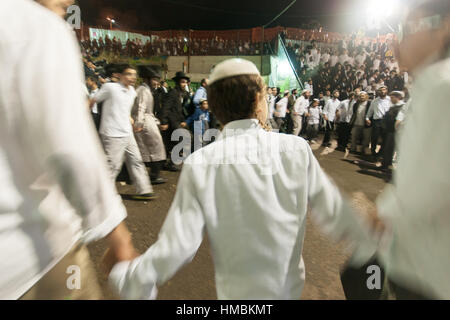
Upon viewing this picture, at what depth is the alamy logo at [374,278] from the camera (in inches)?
45.2

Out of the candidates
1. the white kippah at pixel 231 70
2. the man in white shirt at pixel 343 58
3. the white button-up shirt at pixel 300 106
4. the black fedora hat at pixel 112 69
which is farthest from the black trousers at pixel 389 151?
the man in white shirt at pixel 343 58

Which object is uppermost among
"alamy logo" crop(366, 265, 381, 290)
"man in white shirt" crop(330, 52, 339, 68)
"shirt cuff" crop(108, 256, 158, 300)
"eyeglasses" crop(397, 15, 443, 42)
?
"man in white shirt" crop(330, 52, 339, 68)

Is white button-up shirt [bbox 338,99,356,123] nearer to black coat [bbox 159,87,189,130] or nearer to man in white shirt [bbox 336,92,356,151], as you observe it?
man in white shirt [bbox 336,92,356,151]

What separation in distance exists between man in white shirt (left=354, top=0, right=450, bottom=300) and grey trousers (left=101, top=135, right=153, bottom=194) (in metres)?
3.42

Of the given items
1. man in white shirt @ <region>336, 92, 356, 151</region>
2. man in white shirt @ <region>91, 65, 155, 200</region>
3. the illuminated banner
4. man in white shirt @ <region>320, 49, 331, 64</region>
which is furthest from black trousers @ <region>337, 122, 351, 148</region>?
the illuminated banner

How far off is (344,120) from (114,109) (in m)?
7.25

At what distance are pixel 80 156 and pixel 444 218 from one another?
1.00 metres

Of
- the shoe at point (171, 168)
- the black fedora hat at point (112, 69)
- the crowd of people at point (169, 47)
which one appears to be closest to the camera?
the black fedora hat at point (112, 69)

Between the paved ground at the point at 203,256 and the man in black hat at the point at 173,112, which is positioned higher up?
the man in black hat at the point at 173,112

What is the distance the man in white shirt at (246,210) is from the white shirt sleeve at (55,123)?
0.33 meters

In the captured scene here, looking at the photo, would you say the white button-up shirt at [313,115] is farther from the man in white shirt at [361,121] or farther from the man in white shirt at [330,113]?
the man in white shirt at [361,121]

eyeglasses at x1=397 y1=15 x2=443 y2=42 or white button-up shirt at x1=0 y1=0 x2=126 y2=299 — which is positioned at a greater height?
eyeglasses at x1=397 y1=15 x2=443 y2=42

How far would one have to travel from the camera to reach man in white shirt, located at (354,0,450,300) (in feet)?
2.62

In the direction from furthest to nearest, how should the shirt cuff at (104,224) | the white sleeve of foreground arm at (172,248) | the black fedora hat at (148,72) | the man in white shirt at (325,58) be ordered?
the man in white shirt at (325,58) < the black fedora hat at (148,72) < the white sleeve of foreground arm at (172,248) < the shirt cuff at (104,224)
